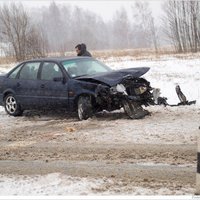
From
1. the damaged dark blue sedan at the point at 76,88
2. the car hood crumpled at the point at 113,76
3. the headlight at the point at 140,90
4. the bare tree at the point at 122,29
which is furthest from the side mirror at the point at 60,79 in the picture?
the bare tree at the point at 122,29

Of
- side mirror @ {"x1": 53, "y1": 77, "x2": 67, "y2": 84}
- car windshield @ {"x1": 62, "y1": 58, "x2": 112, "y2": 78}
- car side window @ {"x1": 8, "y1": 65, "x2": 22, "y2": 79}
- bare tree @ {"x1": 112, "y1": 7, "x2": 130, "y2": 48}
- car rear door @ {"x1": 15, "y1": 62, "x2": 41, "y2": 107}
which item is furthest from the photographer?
bare tree @ {"x1": 112, "y1": 7, "x2": 130, "y2": 48}

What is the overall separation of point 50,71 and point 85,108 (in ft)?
5.14

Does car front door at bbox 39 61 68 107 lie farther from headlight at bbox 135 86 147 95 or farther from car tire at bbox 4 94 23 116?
headlight at bbox 135 86 147 95

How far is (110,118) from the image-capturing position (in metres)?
10.5

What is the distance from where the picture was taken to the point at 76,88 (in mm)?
10344

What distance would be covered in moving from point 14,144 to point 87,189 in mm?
3346

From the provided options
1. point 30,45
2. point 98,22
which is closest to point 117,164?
point 30,45

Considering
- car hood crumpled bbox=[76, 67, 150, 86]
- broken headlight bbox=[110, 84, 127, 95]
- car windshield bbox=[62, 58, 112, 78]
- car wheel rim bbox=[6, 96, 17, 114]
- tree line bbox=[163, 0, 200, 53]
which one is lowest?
car wheel rim bbox=[6, 96, 17, 114]

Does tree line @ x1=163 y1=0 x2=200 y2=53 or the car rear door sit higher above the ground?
tree line @ x1=163 y1=0 x2=200 y2=53

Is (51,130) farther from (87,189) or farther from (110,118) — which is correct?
(87,189)

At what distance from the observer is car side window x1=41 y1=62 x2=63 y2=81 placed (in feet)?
35.9

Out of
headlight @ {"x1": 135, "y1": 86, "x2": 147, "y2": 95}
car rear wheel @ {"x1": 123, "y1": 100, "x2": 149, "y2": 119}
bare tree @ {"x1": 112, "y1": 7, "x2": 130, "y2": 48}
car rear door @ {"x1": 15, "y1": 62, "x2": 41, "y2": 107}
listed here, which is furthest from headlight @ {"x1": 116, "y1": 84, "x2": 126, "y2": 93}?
bare tree @ {"x1": 112, "y1": 7, "x2": 130, "y2": 48}

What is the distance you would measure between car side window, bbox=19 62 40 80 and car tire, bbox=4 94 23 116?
65 centimetres

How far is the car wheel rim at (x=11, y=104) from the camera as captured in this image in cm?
1195
